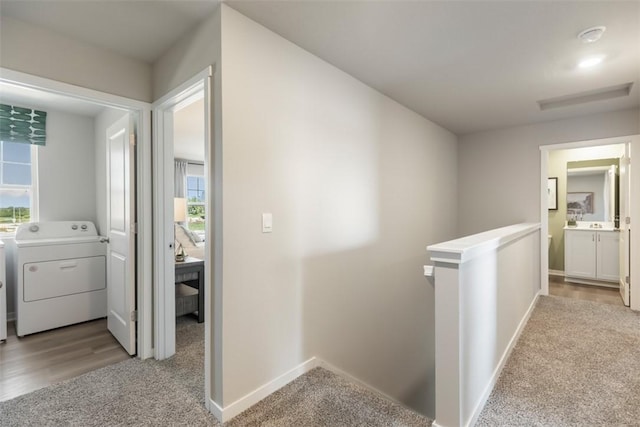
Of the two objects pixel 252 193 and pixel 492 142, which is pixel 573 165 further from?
pixel 252 193

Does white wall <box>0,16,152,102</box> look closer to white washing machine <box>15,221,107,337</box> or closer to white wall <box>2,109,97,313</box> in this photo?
white washing machine <box>15,221,107,337</box>

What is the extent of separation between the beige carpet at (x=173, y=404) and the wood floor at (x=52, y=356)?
0.72 feet

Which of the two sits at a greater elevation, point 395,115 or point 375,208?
point 395,115

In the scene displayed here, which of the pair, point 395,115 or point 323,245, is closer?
point 323,245

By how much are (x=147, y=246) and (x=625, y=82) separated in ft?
14.2

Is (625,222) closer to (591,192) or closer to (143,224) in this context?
(591,192)

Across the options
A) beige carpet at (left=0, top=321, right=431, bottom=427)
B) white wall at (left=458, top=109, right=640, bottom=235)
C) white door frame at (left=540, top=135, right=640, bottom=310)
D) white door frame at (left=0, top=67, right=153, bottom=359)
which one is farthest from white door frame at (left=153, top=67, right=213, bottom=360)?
white door frame at (left=540, top=135, right=640, bottom=310)

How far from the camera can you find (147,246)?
2.39 m

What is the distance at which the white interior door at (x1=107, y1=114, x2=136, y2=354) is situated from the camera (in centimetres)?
245

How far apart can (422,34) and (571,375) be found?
2.49 m

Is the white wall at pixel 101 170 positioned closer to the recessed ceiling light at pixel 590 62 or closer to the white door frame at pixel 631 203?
the recessed ceiling light at pixel 590 62

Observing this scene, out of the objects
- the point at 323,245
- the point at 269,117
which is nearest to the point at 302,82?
the point at 269,117

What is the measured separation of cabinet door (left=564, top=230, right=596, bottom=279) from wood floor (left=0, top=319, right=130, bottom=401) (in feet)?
20.0

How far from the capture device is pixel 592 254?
15.6 feet
